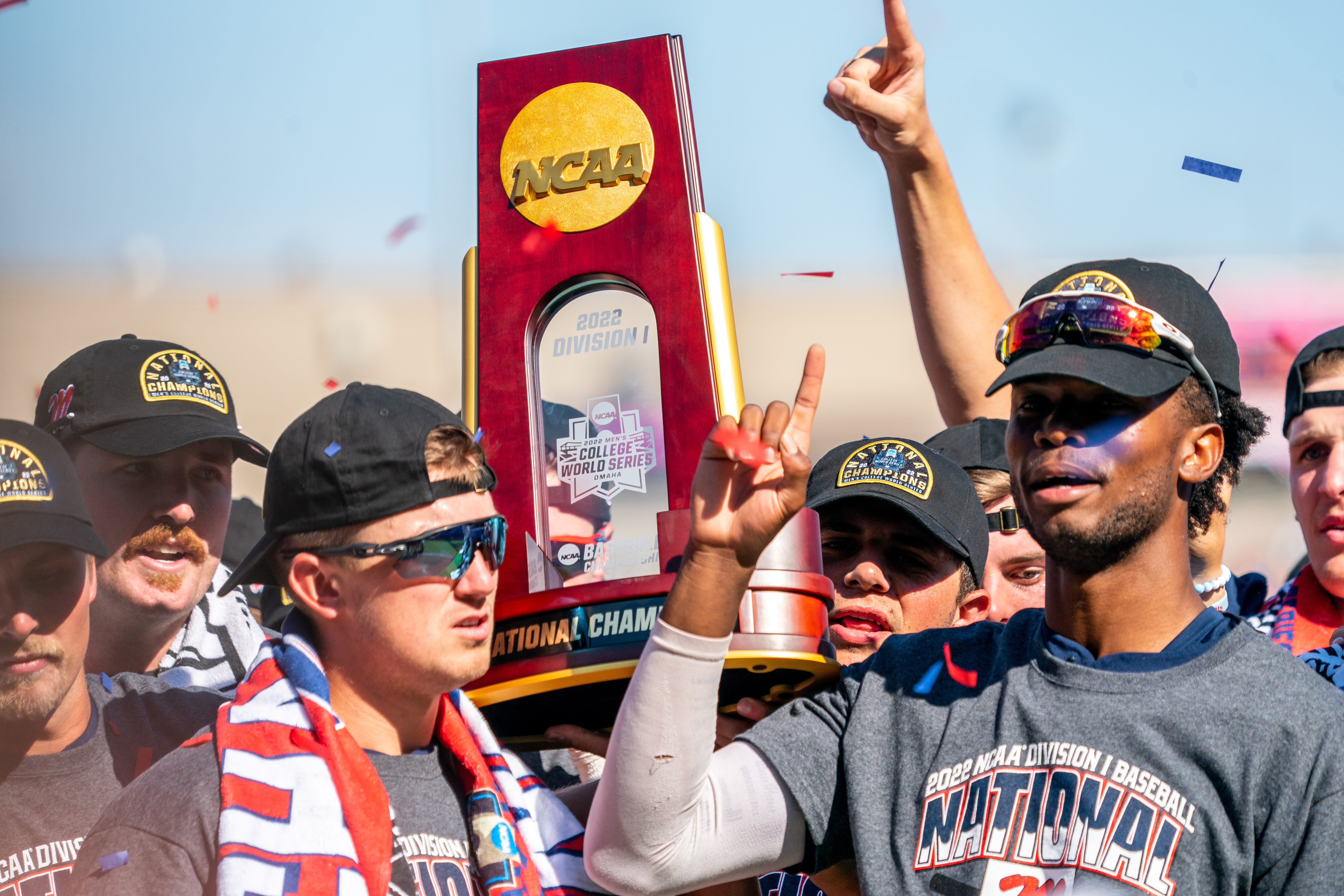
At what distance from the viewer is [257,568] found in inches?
106

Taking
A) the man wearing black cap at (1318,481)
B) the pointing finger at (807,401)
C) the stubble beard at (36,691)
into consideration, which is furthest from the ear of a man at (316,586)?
the man wearing black cap at (1318,481)

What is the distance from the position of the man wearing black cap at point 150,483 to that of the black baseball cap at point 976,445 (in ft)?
7.26

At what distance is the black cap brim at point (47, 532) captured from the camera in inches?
104

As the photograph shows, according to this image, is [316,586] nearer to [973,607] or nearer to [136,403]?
[136,403]

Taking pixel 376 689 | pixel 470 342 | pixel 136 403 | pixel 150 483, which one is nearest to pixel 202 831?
pixel 376 689

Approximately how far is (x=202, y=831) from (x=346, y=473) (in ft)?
2.38

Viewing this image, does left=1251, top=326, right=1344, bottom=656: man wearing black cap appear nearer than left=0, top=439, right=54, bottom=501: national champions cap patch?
No

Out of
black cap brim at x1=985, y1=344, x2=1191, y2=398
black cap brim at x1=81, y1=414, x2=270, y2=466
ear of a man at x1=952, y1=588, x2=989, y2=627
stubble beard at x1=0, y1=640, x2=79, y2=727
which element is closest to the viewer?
black cap brim at x1=985, y1=344, x2=1191, y2=398

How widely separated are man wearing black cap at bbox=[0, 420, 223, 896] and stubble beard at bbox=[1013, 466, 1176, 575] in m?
2.01

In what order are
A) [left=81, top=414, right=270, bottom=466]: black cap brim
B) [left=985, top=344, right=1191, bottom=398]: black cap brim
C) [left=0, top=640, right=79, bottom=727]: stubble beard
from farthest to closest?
1. [left=81, top=414, right=270, bottom=466]: black cap brim
2. [left=0, top=640, right=79, bottom=727]: stubble beard
3. [left=985, top=344, right=1191, bottom=398]: black cap brim

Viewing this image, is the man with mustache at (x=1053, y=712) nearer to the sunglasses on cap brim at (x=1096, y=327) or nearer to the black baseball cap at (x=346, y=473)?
the sunglasses on cap brim at (x=1096, y=327)

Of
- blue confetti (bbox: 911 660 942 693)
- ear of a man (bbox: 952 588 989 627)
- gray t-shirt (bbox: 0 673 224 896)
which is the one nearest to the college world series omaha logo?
blue confetti (bbox: 911 660 942 693)

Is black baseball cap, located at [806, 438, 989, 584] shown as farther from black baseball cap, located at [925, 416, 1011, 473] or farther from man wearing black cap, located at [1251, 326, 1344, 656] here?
man wearing black cap, located at [1251, 326, 1344, 656]

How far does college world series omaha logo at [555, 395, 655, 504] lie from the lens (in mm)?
2852
